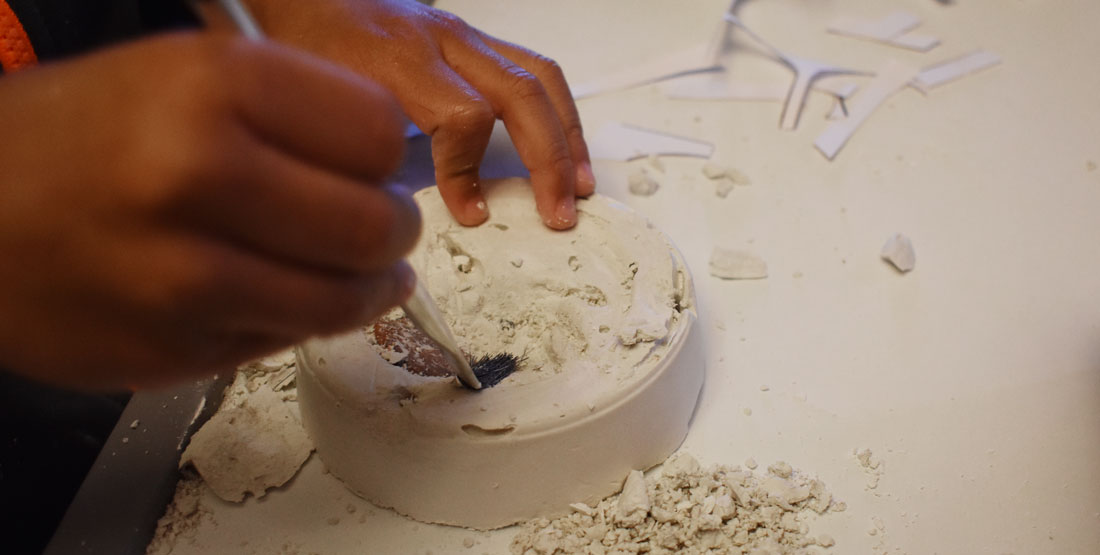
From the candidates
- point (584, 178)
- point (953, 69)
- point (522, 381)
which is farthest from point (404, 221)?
point (953, 69)

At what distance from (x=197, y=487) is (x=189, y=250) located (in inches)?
25.9

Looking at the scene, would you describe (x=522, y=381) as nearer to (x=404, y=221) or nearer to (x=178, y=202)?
(x=404, y=221)

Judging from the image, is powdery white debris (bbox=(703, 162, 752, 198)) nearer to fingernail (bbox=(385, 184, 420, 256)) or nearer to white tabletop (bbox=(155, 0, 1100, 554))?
white tabletop (bbox=(155, 0, 1100, 554))

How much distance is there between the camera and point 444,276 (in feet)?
3.60

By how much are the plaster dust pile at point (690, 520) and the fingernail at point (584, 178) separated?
443 mm

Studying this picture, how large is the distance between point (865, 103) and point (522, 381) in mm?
1101

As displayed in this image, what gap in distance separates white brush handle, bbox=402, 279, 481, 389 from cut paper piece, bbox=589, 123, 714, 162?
719mm

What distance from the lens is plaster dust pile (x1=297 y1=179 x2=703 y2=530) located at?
2.93ft

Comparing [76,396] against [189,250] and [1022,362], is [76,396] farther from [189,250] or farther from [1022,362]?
[1022,362]

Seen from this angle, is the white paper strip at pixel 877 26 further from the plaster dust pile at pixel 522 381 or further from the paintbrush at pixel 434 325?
the paintbrush at pixel 434 325

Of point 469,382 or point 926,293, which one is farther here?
point 926,293

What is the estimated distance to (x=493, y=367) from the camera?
984 millimetres

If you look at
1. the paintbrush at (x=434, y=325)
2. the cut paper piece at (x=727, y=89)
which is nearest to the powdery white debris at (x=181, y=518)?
the paintbrush at (x=434, y=325)

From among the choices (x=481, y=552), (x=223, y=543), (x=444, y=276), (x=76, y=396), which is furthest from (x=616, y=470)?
(x=76, y=396)
